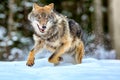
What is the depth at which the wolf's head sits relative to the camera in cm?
703

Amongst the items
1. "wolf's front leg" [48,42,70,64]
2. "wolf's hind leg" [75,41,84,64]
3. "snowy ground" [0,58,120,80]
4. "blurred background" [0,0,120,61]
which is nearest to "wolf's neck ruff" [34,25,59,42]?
"wolf's front leg" [48,42,70,64]

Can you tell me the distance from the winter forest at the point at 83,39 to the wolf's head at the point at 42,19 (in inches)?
18.1

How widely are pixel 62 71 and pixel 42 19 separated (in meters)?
0.66

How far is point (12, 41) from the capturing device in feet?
50.1

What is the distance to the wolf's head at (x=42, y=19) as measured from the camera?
7.03 metres

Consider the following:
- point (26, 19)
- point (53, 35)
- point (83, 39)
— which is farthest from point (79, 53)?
point (26, 19)

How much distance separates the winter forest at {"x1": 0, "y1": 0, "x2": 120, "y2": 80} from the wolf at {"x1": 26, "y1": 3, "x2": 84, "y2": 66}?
0.16 meters

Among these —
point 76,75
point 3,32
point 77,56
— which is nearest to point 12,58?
point 3,32

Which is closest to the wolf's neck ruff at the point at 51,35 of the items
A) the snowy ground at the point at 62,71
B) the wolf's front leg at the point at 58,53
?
the wolf's front leg at the point at 58,53

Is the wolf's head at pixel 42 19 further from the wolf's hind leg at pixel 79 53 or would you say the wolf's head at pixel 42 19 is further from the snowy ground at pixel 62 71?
the wolf's hind leg at pixel 79 53

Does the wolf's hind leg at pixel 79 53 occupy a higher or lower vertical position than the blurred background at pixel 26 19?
lower

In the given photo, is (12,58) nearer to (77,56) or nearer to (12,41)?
(12,41)

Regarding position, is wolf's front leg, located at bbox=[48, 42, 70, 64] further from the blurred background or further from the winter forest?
the blurred background

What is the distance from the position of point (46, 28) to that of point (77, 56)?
0.77m
